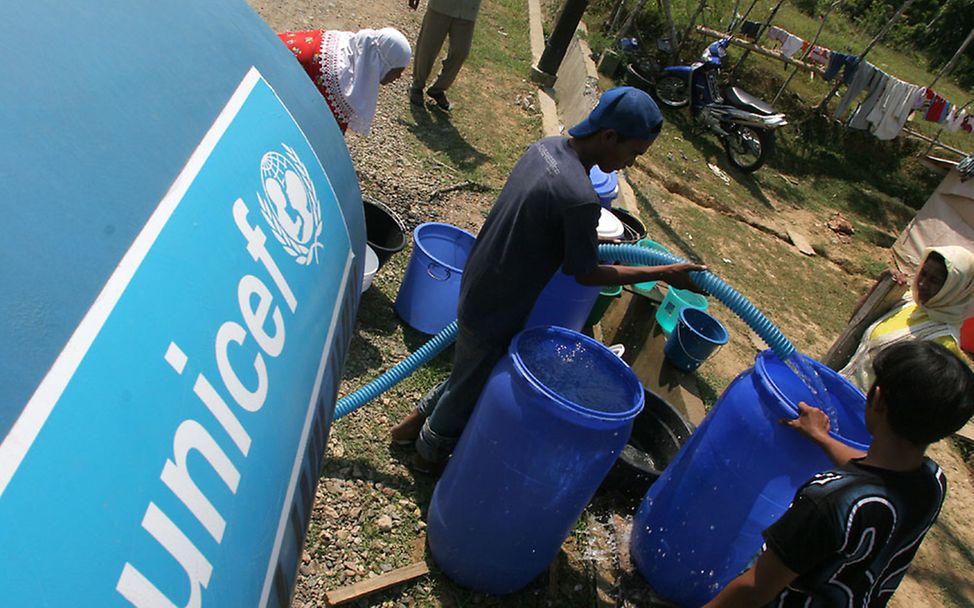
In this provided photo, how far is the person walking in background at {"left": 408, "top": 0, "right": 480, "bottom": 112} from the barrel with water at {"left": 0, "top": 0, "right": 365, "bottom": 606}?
5283 mm

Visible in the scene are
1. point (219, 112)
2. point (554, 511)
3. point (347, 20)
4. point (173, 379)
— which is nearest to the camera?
point (173, 379)

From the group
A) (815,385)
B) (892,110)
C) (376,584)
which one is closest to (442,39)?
(815,385)

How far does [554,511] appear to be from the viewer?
7.93ft

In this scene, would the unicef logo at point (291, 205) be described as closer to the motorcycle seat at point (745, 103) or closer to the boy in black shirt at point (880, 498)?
the boy in black shirt at point (880, 498)

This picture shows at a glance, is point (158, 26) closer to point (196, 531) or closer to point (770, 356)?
point (196, 531)

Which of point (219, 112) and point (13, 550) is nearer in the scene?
point (13, 550)

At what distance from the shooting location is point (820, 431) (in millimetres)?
2283

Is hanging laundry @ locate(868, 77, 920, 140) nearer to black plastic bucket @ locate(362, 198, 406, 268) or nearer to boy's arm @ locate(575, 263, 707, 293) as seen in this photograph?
black plastic bucket @ locate(362, 198, 406, 268)

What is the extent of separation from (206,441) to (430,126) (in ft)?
18.9

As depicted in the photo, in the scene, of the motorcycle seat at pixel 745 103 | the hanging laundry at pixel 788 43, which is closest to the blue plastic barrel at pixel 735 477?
the motorcycle seat at pixel 745 103

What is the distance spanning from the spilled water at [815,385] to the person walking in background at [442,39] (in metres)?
5.19

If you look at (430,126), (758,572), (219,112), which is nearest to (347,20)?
(430,126)

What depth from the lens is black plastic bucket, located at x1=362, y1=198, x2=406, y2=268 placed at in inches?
Answer: 154

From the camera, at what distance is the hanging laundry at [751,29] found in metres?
11.5
